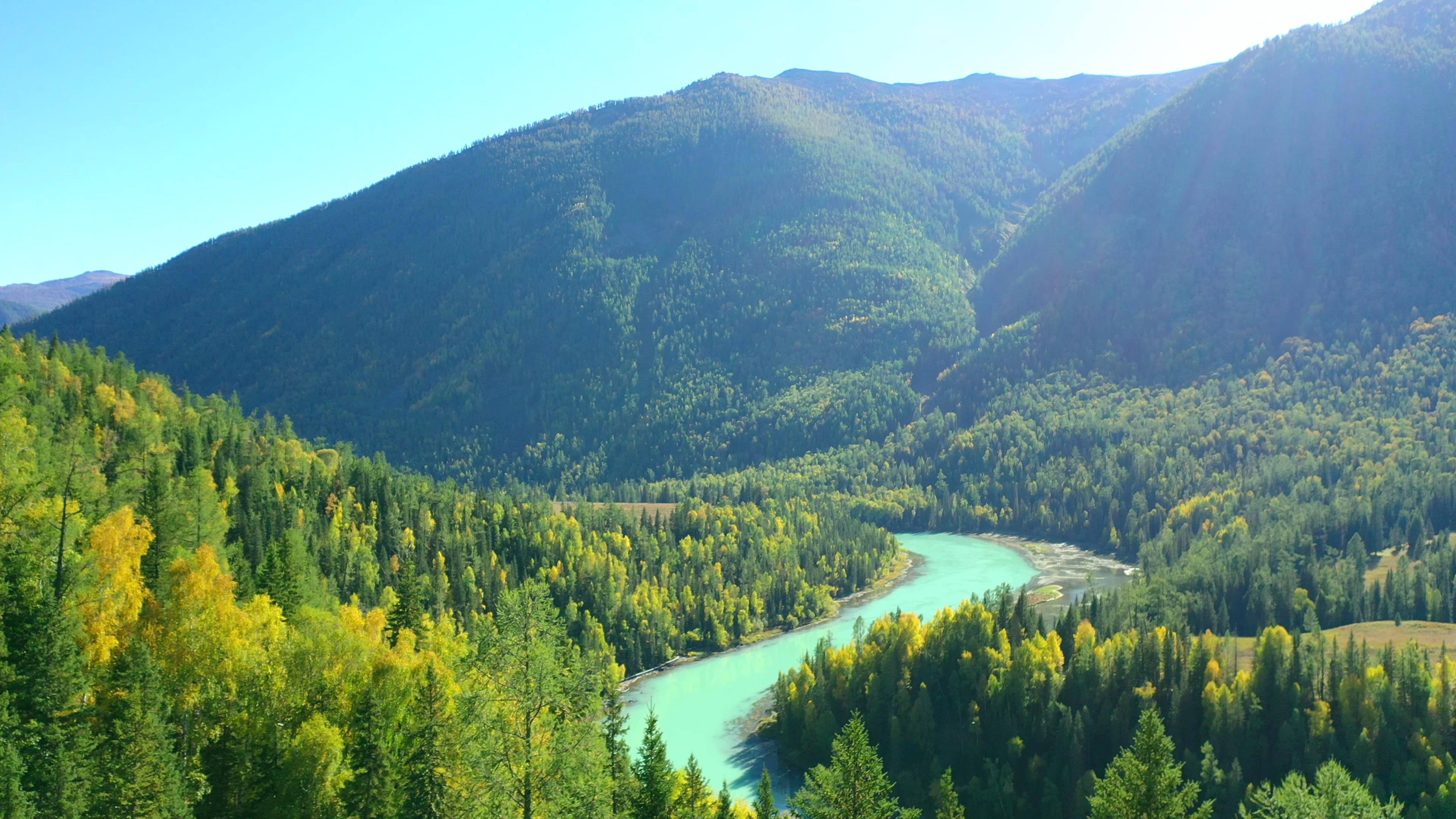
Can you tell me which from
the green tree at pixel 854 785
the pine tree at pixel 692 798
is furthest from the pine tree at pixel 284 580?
the green tree at pixel 854 785

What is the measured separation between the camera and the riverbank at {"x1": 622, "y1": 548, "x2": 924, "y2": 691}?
129 meters

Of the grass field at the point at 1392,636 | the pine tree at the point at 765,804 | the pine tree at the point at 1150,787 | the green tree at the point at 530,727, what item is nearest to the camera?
the green tree at the point at 530,727

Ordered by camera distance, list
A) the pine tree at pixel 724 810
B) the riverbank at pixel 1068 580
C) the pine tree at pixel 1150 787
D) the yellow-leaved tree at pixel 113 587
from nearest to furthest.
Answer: the pine tree at pixel 1150 787 < the yellow-leaved tree at pixel 113 587 < the pine tree at pixel 724 810 < the riverbank at pixel 1068 580

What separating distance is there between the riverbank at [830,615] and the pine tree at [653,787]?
76.0m

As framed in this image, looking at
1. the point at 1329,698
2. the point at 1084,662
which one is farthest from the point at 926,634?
the point at 1329,698

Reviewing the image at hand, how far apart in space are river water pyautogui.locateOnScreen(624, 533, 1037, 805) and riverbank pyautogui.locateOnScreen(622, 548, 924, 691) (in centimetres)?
71

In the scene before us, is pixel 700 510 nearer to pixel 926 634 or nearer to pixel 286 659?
pixel 926 634

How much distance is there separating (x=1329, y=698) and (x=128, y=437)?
108286 millimetres

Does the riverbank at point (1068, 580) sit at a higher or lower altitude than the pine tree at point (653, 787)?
lower

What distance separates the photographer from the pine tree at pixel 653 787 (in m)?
45.0

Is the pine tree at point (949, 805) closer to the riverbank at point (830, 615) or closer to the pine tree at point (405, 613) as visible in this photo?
the pine tree at point (405, 613)

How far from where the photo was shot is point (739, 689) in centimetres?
12206

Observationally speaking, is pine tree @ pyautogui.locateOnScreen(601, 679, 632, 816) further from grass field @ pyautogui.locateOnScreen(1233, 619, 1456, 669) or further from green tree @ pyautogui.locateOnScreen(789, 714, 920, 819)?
grass field @ pyautogui.locateOnScreen(1233, 619, 1456, 669)

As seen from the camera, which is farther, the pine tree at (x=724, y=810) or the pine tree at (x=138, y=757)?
the pine tree at (x=724, y=810)
